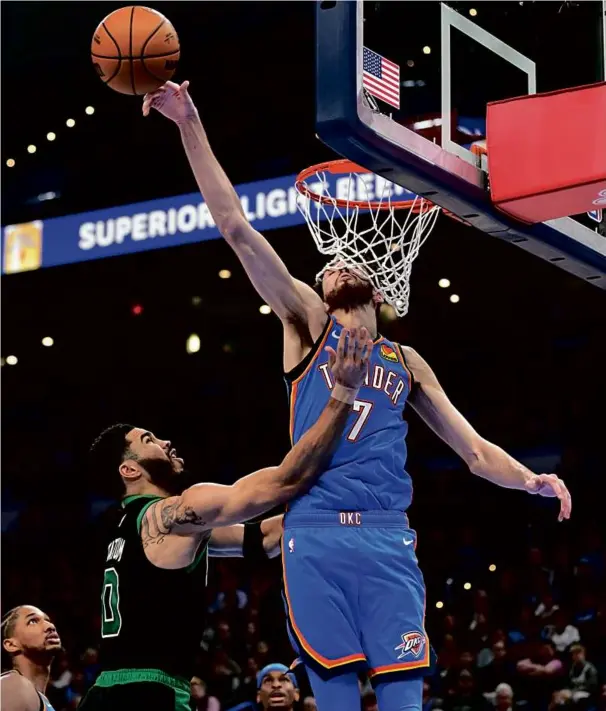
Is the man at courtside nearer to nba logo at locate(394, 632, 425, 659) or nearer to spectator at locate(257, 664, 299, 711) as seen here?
spectator at locate(257, 664, 299, 711)

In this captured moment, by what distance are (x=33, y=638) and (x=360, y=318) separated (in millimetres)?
2734

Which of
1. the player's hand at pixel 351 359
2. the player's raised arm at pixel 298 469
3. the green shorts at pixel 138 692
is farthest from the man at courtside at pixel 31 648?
the player's hand at pixel 351 359

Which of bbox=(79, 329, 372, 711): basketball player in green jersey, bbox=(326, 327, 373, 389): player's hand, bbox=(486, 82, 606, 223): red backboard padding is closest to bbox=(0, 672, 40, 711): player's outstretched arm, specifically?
bbox=(79, 329, 372, 711): basketball player in green jersey

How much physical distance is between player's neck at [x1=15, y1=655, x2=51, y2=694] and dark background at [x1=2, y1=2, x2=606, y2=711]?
6325mm

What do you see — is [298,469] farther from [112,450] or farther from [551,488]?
[112,450]

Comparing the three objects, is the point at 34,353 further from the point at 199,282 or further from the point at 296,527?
the point at 296,527

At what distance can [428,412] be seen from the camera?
14.6ft

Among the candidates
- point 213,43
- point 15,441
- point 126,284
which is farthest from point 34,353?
point 213,43

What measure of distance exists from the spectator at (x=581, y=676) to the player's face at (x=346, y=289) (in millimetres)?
6408

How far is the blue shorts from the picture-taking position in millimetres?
3793

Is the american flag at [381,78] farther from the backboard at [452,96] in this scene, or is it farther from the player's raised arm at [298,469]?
the player's raised arm at [298,469]

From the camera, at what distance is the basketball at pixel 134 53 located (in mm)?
4164

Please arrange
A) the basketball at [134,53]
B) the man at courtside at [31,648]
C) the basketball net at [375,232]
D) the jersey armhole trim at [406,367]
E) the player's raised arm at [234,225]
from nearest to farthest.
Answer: the player's raised arm at [234,225]
the basketball at [134,53]
the jersey armhole trim at [406,367]
the basketball net at [375,232]
the man at courtside at [31,648]

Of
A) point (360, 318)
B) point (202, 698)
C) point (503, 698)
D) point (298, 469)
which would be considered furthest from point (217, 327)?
point (298, 469)
